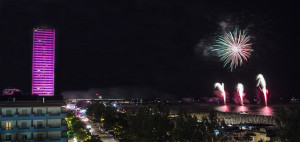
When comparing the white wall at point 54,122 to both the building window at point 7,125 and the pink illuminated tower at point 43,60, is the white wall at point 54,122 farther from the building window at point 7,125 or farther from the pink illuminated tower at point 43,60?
the pink illuminated tower at point 43,60

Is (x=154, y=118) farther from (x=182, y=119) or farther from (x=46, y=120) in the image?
(x=46, y=120)

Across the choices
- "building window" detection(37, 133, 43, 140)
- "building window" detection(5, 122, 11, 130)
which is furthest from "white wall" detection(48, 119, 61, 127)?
"building window" detection(5, 122, 11, 130)

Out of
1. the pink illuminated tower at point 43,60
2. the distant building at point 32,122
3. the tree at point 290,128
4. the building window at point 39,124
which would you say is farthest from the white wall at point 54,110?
the pink illuminated tower at point 43,60

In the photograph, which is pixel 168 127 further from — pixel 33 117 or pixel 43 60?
pixel 43 60

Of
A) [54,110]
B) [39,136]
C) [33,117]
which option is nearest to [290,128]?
[54,110]

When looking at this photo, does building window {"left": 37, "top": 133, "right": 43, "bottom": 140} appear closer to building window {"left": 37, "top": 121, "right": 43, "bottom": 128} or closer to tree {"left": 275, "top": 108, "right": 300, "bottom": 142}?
building window {"left": 37, "top": 121, "right": 43, "bottom": 128}

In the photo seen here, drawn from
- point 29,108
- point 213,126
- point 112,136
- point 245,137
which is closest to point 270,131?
point 245,137
